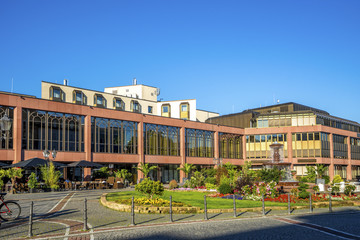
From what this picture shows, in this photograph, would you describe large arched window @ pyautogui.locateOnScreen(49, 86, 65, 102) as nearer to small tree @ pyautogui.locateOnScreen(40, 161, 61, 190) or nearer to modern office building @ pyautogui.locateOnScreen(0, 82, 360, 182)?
modern office building @ pyautogui.locateOnScreen(0, 82, 360, 182)

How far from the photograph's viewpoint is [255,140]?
6719 cm

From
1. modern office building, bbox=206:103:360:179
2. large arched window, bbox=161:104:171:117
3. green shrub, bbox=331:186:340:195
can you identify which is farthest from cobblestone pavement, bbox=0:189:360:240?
large arched window, bbox=161:104:171:117

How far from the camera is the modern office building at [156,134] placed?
39.6m

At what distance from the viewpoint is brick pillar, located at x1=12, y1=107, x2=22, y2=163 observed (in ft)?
123

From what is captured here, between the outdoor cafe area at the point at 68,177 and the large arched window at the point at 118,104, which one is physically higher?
the large arched window at the point at 118,104

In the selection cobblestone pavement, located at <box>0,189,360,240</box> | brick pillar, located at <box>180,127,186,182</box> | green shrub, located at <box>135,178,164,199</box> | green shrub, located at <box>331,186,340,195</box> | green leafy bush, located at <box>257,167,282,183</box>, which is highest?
brick pillar, located at <box>180,127,186,182</box>

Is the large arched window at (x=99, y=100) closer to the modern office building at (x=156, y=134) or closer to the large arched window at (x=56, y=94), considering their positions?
the modern office building at (x=156, y=134)

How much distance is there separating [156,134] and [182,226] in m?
39.3

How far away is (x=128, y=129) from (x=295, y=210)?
32.4 metres

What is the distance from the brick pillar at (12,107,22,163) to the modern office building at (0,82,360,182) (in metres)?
0.09

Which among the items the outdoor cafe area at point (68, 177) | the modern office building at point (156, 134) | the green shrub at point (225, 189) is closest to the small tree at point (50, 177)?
the outdoor cafe area at point (68, 177)

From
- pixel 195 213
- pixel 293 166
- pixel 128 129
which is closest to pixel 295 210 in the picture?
pixel 195 213

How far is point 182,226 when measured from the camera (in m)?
13.6

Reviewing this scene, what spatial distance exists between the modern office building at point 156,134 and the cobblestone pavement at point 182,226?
78.6ft
